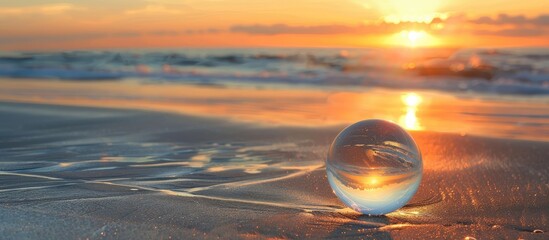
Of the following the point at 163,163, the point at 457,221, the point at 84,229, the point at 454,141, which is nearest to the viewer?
the point at 84,229

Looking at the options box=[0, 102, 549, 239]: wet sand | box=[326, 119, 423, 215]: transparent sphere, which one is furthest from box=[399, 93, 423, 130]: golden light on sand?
box=[326, 119, 423, 215]: transparent sphere

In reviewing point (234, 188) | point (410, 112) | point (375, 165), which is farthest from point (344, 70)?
point (375, 165)

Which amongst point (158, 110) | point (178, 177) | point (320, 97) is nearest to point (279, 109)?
point (158, 110)

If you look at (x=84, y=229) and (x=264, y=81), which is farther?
(x=264, y=81)

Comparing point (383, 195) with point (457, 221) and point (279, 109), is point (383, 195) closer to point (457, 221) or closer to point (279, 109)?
point (457, 221)

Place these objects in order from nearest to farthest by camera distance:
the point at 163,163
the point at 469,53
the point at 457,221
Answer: the point at 457,221 < the point at 163,163 < the point at 469,53

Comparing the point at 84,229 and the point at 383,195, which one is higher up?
the point at 383,195
